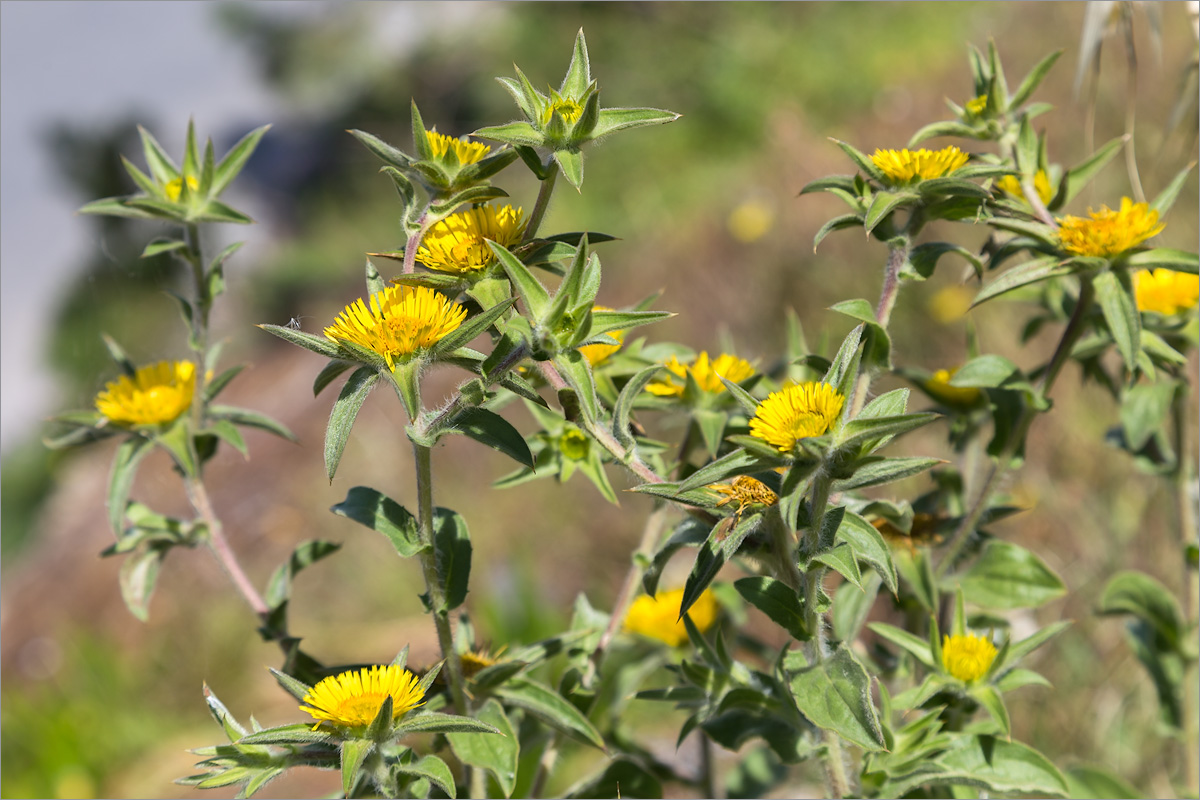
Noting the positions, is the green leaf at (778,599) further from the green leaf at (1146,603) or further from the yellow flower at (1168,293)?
the green leaf at (1146,603)

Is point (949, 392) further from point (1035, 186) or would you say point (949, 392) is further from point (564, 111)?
point (564, 111)

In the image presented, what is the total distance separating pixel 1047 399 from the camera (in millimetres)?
1303

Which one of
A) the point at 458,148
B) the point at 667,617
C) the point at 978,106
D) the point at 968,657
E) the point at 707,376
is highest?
the point at 978,106

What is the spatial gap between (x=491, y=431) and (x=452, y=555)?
0.94ft

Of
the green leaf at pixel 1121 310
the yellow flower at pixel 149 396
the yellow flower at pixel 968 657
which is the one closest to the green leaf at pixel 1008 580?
the yellow flower at pixel 968 657

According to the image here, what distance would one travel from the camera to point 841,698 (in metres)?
1.00

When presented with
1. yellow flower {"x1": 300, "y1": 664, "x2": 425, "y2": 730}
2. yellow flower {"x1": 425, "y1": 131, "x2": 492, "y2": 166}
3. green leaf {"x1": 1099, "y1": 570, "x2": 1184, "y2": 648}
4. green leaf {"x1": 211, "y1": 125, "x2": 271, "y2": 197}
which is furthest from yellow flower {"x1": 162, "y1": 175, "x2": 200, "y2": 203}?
green leaf {"x1": 1099, "y1": 570, "x2": 1184, "y2": 648}

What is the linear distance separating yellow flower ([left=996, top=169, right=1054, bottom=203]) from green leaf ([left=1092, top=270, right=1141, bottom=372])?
198 mm

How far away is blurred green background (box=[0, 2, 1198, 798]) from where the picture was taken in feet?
9.21

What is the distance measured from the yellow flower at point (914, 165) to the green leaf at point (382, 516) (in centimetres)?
71

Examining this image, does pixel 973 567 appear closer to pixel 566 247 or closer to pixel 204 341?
pixel 566 247

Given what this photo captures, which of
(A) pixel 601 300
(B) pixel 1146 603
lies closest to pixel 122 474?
(B) pixel 1146 603

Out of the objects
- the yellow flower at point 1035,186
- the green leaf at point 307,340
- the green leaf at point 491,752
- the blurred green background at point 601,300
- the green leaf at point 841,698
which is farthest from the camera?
the blurred green background at point 601,300

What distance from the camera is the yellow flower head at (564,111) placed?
3.18 ft
